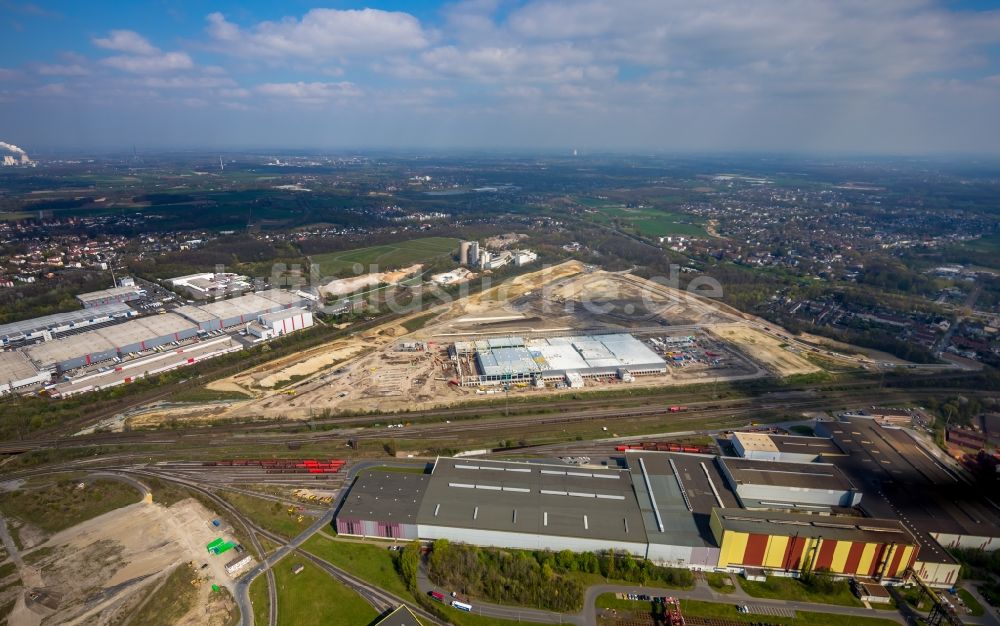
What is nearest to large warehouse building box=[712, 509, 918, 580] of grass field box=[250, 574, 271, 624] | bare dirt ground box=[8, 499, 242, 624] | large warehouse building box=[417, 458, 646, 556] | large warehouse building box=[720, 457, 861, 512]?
Result: large warehouse building box=[720, 457, 861, 512]

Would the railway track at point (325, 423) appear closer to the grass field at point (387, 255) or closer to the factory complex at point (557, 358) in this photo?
the factory complex at point (557, 358)

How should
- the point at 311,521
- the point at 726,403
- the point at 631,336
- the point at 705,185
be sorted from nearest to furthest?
1. the point at 311,521
2. the point at 726,403
3. the point at 631,336
4. the point at 705,185

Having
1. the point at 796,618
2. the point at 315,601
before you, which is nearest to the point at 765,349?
the point at 796,618

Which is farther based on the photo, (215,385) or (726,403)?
(215,385)

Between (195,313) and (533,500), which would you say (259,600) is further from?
(195,313)

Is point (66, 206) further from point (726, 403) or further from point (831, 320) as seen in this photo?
point (831, 320)

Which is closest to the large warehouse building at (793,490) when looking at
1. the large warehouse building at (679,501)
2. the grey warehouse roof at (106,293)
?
the large warehouse building at (679,501)

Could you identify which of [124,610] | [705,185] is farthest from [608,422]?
[705,185]
